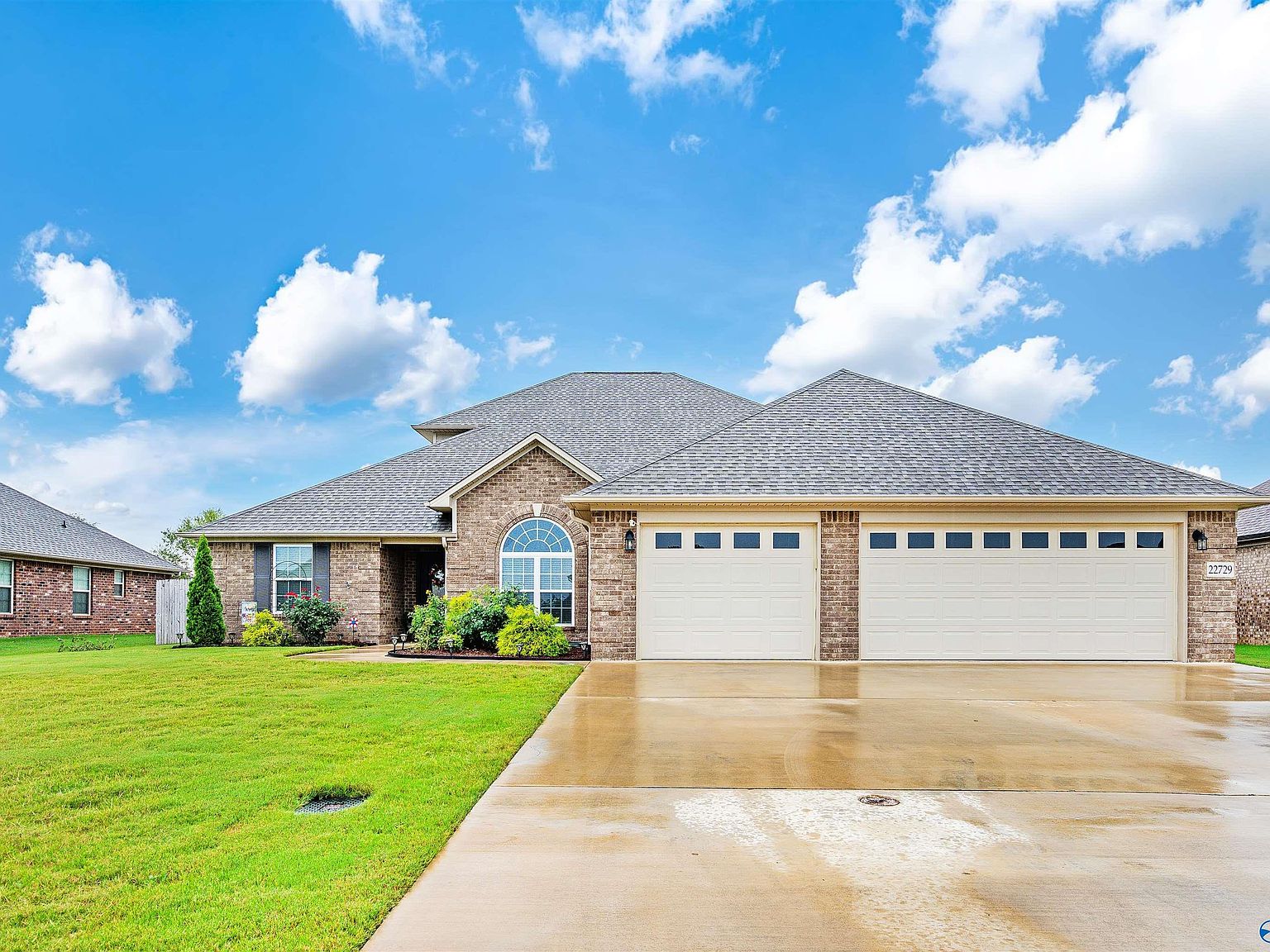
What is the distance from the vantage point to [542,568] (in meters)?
17.8

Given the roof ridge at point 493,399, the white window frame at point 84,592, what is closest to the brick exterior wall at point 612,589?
the roof ridge at point 493,399

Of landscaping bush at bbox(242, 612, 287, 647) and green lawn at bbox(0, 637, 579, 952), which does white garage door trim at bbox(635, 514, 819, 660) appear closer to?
green lawn at bbox(0, 637, 579, 952)

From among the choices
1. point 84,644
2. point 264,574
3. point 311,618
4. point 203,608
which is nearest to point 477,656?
point 311,618

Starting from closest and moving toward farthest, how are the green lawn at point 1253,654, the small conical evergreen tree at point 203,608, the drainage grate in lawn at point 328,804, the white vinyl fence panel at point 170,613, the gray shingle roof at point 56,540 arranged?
the drainage grate in lawn at point 328,804 → the green lawn at point 1253,654 → the small conical evergreen tree at point 203,608 → the white vinyl fence panel at point 170,613 → the gray shingle roof at point 56,540

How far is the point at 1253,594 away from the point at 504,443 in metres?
21.3

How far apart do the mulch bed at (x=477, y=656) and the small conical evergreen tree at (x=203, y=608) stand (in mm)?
6425

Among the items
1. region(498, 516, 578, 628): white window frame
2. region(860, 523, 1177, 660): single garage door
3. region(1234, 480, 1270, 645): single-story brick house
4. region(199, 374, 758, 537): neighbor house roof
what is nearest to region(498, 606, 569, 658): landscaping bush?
region(498, 516, 578, 628): white window frame

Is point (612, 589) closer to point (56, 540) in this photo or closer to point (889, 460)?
point (889, 460)

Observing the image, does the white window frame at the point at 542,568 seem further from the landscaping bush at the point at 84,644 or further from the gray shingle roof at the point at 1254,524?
the gray shingle roof at the point at 1254,524

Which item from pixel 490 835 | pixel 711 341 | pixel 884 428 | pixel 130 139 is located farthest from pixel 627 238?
pixel 490 835

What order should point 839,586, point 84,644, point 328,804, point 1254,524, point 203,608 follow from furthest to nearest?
point 1254,524
point 84,644
point 203,608
point 839,586
point 328,804

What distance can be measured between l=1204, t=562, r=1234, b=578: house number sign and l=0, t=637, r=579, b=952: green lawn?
492 inches

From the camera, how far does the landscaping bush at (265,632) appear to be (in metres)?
19.0

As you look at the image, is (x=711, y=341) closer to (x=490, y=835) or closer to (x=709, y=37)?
(x=709, y=37)
